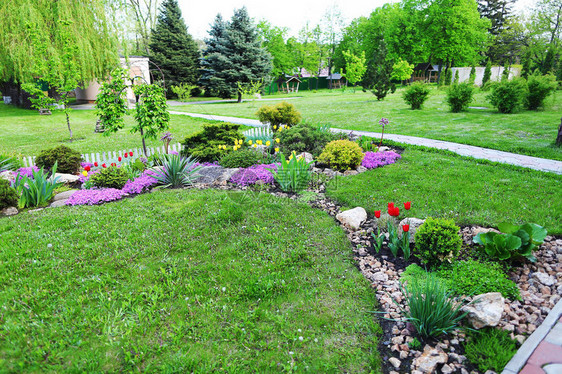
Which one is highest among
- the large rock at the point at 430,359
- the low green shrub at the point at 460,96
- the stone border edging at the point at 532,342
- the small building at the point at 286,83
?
the small building at the point at 286,83

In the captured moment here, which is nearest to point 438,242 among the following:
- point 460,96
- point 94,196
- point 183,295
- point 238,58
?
point 183,295

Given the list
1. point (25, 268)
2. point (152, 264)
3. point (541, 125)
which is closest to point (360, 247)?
point (152, 264)

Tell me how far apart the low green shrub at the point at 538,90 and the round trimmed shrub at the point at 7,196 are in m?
17.3

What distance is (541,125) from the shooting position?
10281mm

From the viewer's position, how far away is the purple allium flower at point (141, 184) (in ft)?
19.6

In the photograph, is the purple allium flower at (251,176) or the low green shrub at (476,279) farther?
the purple allium flower at (251,176)

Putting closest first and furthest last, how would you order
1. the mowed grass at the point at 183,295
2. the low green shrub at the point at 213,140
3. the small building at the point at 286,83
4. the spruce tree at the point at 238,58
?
the mowed grass at the point at 183,295 < the low green shrub at the point at 213,140 < the spruce tree at the point at 238,58 < the small building at the point at 286,83

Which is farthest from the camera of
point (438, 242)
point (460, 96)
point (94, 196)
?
point (460, 96)

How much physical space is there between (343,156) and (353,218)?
7.81 feet

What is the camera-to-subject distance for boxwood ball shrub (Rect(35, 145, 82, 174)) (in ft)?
22.3

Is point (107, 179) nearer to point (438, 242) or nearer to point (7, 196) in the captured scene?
point (7, 196)

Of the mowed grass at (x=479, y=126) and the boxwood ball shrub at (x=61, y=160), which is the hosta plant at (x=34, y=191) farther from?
the mowed grass at (x=479, y=126)

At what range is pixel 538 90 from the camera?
43.1 ft

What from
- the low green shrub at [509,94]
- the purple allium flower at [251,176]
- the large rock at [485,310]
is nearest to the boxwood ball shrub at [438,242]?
the large rock at [485,310]
